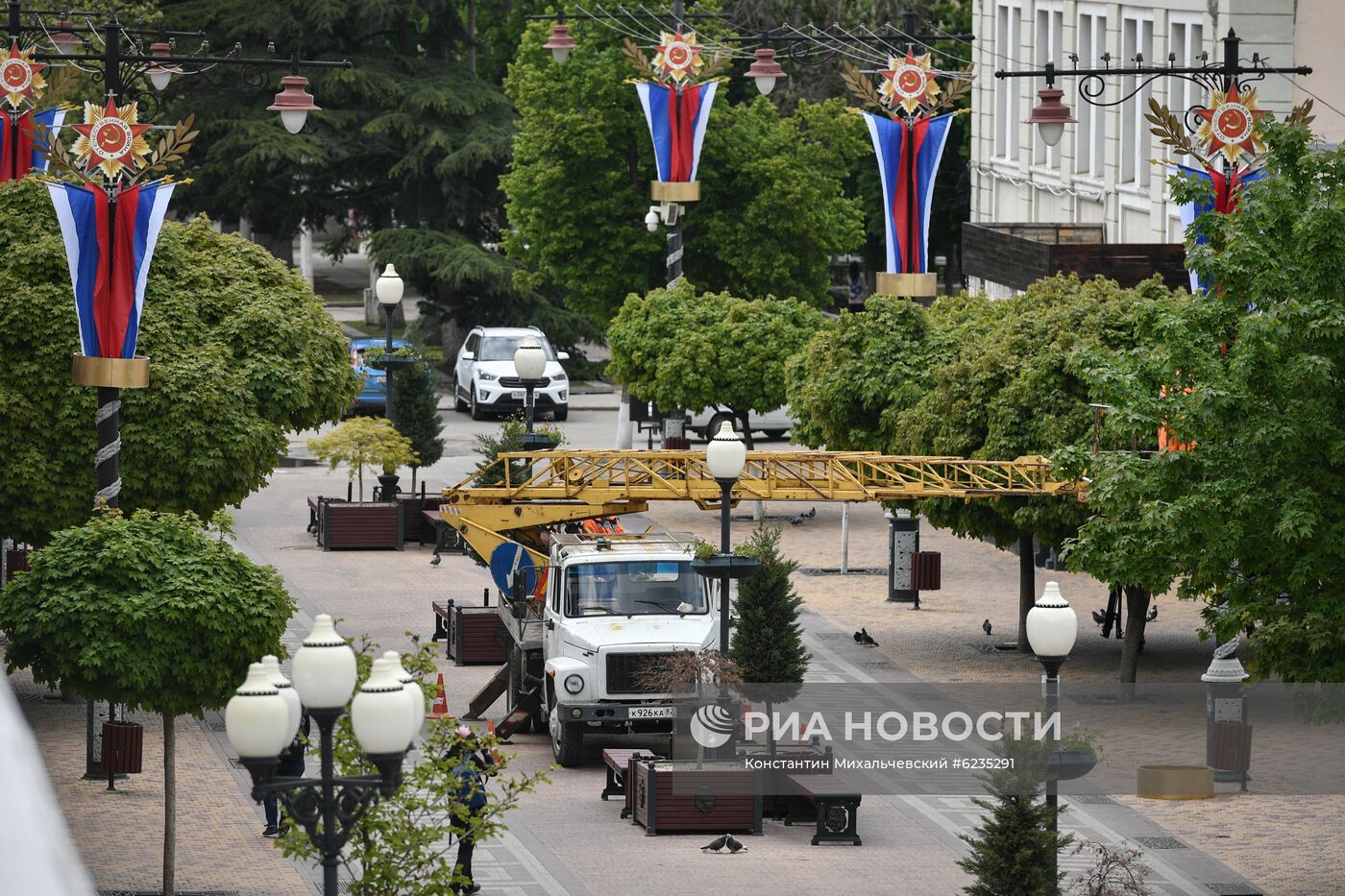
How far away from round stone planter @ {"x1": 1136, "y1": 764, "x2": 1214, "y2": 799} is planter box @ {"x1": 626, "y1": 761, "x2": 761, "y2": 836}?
4437mm

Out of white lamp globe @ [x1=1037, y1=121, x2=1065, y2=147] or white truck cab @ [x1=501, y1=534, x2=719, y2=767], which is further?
white lamp globe @ [x1=1037, y1=121, x2=1065, y2=147]

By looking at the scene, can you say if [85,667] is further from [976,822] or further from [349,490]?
[349,490]

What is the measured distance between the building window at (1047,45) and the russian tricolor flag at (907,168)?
1843cm

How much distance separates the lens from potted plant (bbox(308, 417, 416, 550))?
37.0 meters

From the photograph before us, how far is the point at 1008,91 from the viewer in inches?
2163

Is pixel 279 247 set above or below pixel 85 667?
above

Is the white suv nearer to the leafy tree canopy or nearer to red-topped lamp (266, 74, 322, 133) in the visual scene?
red-topped lamp (266, 74, 322, 133)

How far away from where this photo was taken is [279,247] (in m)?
71.6

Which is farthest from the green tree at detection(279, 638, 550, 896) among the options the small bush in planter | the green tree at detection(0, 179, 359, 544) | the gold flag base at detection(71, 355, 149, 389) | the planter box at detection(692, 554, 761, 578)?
the small bush in planter

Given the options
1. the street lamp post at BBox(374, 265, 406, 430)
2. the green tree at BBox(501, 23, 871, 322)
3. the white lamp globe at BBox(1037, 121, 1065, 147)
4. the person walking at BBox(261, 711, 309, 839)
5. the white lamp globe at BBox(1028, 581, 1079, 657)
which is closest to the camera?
the white lamp globe at BBox(1028, 581, 1079, 657)

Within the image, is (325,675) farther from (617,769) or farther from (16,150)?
(16,150)

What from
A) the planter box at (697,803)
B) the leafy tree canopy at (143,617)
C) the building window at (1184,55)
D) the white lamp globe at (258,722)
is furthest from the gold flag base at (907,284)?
the white lamp globe at (258,722)

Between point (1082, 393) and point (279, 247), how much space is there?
4905cm

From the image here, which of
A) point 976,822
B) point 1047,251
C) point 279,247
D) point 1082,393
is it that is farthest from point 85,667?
point 279,247
